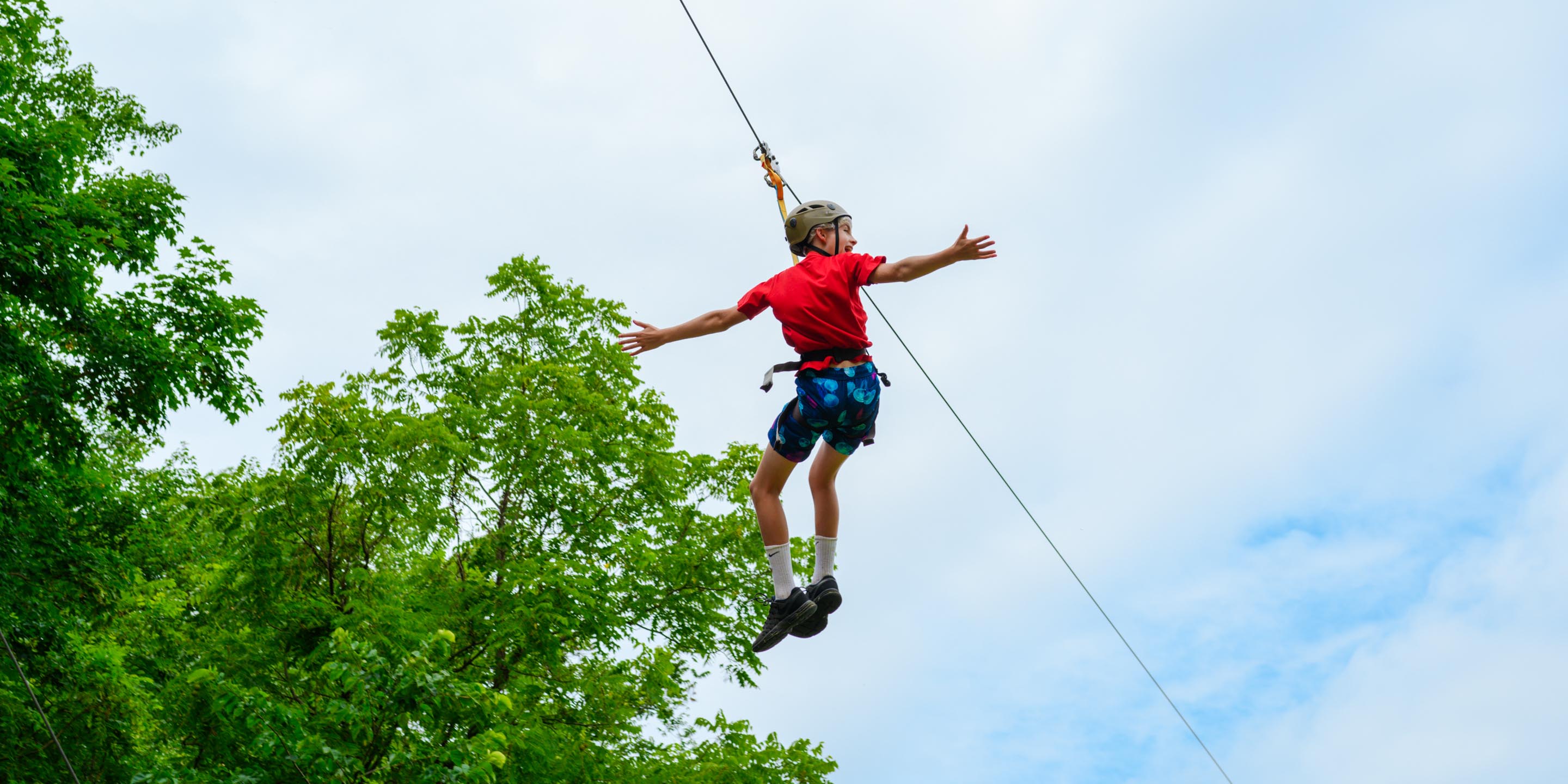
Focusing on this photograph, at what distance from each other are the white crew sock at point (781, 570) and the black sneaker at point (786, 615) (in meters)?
Result: 0.03

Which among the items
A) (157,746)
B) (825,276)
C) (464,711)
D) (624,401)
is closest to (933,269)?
(825,276)

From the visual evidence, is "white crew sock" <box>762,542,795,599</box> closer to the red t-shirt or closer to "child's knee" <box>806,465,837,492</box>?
"child's knee" <box>806,465,837,492</box>

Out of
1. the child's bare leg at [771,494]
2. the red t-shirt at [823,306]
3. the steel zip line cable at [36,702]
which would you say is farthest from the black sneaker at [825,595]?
A: the steel zip line cable at [36,702]

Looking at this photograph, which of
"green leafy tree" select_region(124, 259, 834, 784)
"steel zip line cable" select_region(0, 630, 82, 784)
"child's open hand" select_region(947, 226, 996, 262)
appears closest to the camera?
"child's open hand" select_region(947, 226, 996, 262)

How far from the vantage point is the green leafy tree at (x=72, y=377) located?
11.0 meters

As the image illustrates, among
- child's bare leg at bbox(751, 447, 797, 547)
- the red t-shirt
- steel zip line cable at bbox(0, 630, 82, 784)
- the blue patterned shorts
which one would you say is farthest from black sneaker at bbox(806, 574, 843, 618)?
steel zip line cable at bbox(0, 630, 82, 784)

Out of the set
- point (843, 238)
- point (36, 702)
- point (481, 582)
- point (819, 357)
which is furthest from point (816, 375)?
point (481, 582)

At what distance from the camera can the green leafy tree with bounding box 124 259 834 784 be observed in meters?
10.5

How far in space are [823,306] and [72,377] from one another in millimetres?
9357

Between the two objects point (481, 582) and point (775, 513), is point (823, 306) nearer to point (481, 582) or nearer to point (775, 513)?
point (775, 513)

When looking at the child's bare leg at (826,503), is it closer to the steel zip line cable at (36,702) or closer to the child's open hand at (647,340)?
the child's open hand at (647,340)

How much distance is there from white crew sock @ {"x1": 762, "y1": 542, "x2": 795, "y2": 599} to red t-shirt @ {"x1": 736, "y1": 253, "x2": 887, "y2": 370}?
2.65ft

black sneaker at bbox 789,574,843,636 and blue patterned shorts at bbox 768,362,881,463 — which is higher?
blue patterned shorts at bbox 768,362,881,463

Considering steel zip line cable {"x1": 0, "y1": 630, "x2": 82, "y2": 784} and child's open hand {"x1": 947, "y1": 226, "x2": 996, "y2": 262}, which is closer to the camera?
child's open hand {"x1": 947, "y1": 226, "x2": 996, "y2": 262}
